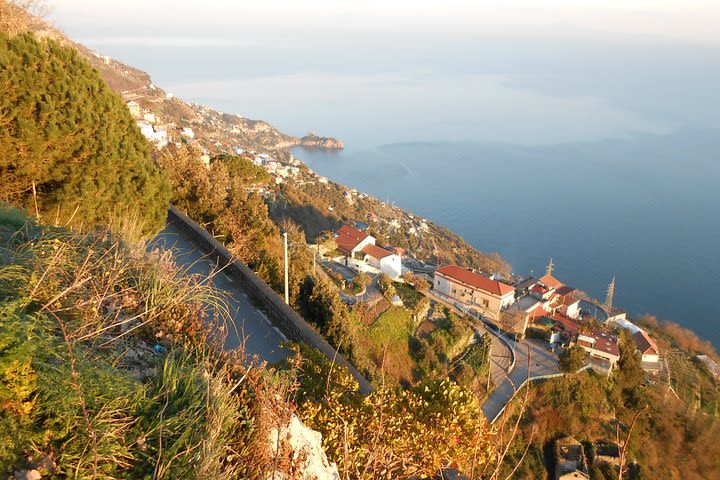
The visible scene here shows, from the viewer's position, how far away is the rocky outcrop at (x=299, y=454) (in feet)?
9.50

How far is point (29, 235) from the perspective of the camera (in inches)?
173

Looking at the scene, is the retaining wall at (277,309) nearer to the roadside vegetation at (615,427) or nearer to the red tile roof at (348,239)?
the roadside vegetation at (615,427)

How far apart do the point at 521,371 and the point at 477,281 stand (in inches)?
289

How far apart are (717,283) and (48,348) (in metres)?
67.1

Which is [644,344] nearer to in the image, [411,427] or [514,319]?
[514,319]

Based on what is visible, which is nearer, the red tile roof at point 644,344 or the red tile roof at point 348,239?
the red tile roof at point 644,344

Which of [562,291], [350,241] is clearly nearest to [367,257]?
[350,241]

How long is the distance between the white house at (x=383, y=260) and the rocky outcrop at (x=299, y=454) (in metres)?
20.2

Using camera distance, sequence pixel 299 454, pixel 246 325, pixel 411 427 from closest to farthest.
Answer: pixel 299 454 → pixel 411 427 → pixel 246 325

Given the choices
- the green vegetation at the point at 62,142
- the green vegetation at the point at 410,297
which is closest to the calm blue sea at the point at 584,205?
the green vegetation at the point at 410,297

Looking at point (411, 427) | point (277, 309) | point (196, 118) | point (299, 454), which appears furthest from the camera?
point (196, 118)

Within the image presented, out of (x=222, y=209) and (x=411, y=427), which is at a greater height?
(x=411, y=427)

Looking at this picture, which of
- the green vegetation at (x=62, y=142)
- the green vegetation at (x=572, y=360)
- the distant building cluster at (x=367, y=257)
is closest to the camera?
the green vegetation at (x=62, y=142)

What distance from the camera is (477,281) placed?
24375 millimetres
